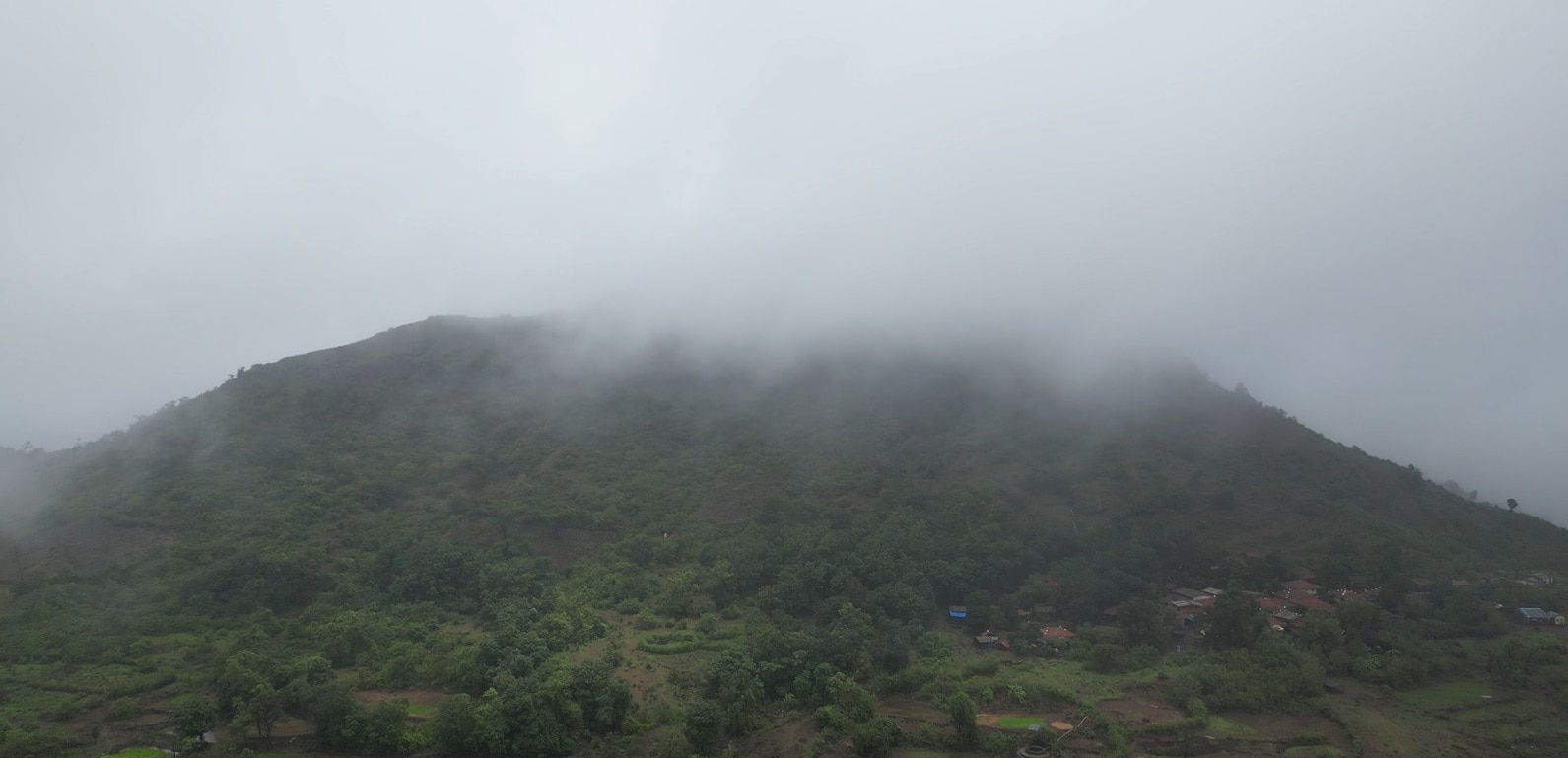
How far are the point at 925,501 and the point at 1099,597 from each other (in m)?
12.5

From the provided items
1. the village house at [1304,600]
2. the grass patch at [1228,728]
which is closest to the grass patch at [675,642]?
the grass patch at [1228,728]

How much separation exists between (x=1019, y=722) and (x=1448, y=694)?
17.4 metres

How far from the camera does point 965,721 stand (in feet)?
97.3

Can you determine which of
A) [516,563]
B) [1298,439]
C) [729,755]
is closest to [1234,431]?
[1298,439]

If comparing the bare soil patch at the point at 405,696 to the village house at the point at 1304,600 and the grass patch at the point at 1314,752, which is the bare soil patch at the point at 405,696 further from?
the village house at the point at 1304,600

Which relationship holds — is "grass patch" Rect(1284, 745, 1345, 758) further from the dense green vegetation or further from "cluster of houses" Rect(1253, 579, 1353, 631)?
"cluster of houses" Rect(1253, 579, 1353, 631)

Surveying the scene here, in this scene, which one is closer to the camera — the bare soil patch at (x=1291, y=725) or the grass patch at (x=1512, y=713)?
the bare soil patch at (x=1291, y=725)

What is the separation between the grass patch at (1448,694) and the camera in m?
31.7

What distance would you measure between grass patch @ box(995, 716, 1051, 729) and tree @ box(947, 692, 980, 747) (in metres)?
1.66

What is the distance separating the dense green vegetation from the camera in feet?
103

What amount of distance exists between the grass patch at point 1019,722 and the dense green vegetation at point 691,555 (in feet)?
2.07

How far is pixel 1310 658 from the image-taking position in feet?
109

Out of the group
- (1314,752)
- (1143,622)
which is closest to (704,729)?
(1143,622)

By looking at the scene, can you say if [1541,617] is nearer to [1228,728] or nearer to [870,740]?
[1228,728]
